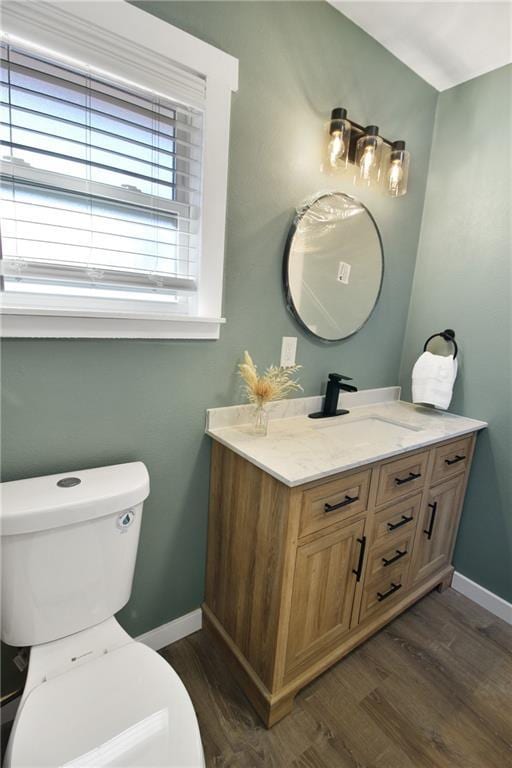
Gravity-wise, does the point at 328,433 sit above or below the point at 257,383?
below

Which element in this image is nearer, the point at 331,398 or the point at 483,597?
the point at 331,398

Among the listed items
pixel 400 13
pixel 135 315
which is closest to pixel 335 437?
pixel 135 315

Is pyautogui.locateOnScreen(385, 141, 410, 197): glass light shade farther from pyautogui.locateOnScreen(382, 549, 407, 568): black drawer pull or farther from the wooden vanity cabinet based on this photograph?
pyautogui.locateOnScreen(382, 549, 407, 568): black drawer pull

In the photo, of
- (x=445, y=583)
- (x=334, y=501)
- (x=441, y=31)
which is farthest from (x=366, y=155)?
(x=445, y=583)

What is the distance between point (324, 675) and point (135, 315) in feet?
5.05

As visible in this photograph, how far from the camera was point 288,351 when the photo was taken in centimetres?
164

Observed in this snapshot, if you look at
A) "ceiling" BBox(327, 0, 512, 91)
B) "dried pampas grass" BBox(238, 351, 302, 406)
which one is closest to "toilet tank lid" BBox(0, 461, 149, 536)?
"dried pampas grass" BBox(238, 351, 302, 406)

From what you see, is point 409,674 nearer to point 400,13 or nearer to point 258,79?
point 258,79

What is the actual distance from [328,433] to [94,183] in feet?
3.97

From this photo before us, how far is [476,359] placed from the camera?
187 centimetres

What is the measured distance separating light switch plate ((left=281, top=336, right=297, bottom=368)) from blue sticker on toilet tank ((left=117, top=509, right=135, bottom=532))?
0.85m

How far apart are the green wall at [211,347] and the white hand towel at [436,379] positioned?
0.55 meters

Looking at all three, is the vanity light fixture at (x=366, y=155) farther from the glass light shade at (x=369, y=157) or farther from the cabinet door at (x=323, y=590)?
the cabinet door at (x=323, y=590)

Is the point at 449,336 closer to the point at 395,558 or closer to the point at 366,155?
the point at 366,155
